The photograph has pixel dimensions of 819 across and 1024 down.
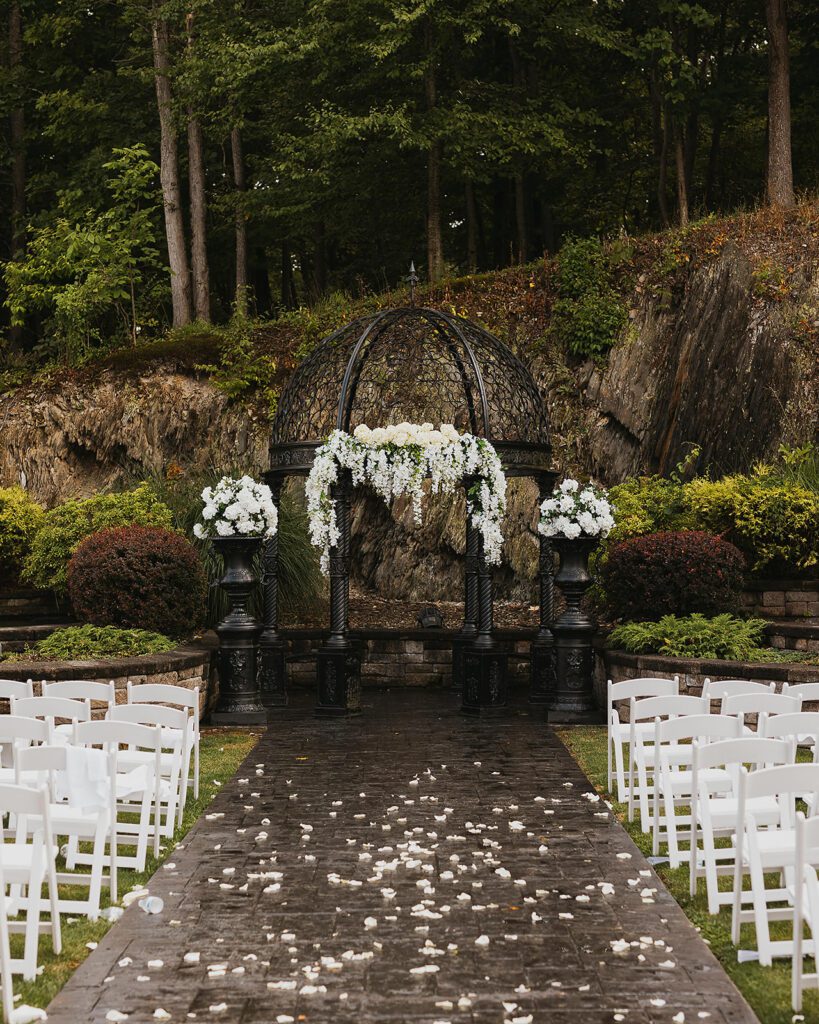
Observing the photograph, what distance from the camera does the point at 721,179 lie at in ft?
91.2

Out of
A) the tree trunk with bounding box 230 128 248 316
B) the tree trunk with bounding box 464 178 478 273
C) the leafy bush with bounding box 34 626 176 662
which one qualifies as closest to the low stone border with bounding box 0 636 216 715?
the leafy bush with bounding box 34 626 176 662

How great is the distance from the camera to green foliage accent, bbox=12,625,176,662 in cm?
1238

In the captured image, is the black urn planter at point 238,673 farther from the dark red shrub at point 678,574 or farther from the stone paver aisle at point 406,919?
the dark red shrub at point 678,574

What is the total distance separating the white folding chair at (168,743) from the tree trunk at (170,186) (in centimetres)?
1616

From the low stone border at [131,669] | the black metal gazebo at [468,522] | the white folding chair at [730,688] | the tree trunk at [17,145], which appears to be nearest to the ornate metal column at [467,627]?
the black metal gazebo at [468,522]

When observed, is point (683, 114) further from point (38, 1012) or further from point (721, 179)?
point (38, 1012)

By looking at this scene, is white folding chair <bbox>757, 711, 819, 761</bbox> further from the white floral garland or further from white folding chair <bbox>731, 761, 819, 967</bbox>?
the white floral garland

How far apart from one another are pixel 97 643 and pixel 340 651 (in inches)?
101

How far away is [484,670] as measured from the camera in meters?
13.2

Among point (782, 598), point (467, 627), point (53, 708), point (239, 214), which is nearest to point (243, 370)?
point (239, 214)

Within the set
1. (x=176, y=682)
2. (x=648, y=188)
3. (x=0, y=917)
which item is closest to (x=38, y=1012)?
(x=0, y=917)

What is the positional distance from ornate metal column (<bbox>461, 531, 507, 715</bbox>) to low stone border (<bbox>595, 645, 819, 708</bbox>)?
119 centimetres

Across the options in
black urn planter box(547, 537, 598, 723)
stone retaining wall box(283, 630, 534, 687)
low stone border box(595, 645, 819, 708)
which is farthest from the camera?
stone retaining wall box(283, 630, 534, 687)

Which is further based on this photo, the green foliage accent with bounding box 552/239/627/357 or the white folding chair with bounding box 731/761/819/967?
the green foliage accent with bounding box 552/239/627/357
